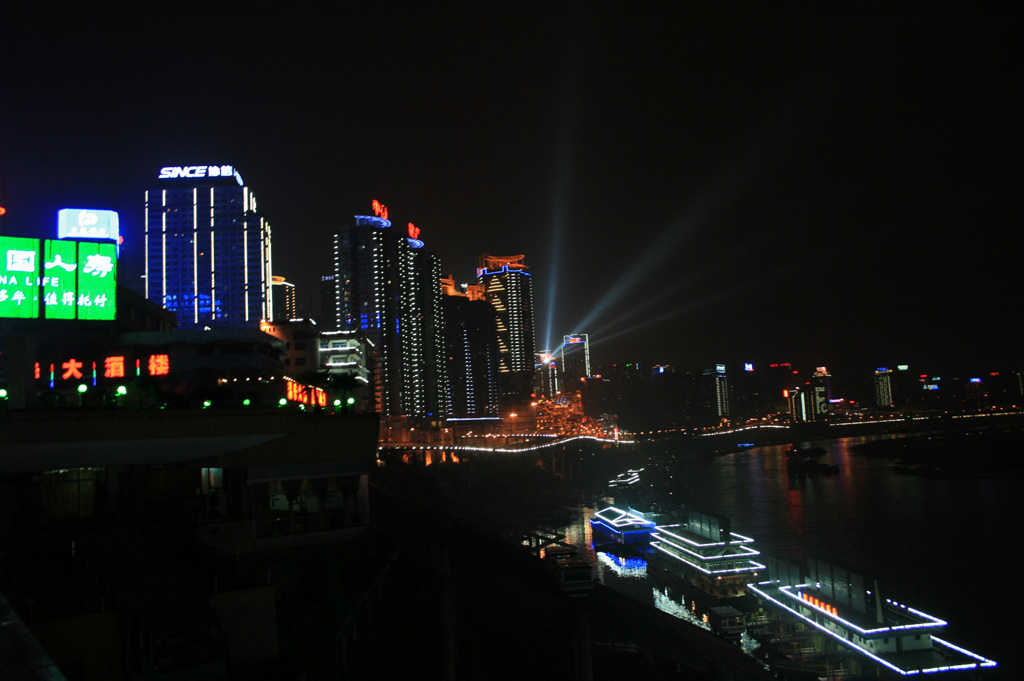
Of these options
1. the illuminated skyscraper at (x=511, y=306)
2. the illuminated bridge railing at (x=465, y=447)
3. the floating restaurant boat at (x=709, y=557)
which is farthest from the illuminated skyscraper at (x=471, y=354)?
the floating restaurant boat at (x=709, y=557)

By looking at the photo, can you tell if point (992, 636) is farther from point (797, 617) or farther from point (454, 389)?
point (454, 389)

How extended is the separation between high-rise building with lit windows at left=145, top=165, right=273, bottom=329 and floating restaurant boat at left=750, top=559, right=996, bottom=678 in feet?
228

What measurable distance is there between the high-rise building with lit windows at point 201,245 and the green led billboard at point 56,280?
66.9 meters

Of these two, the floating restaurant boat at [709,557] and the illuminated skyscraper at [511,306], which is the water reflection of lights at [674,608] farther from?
the illuminated skyscraper at [511,306]

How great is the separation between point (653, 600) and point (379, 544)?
44.4ft

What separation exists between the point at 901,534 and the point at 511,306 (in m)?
147

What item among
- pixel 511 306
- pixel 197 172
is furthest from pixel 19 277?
pixel 511 306

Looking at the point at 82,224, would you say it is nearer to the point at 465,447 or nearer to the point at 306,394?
the point at 306,394

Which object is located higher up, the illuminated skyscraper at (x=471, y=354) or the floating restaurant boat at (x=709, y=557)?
the illuminated skyscraper at (x=471, y=354)

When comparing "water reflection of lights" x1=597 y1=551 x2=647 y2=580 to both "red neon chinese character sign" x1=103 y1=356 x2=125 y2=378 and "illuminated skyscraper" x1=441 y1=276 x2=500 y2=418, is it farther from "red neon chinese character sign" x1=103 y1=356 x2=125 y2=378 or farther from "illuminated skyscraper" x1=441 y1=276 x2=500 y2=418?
"illuminated skyscraper" x1=441 y1=276 x2=500 y2=418

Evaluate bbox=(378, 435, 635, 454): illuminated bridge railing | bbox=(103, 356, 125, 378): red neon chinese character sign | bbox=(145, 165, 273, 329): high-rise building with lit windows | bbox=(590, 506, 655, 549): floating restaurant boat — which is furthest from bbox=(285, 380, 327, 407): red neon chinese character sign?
bbox=(145, 165, 273, 329): high-rise building with lit windows

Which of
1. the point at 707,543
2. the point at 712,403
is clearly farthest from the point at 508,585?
the point at 712,403

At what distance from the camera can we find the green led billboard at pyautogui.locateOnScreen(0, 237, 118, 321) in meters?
13.1

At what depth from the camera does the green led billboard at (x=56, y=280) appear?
13055 millimetres
